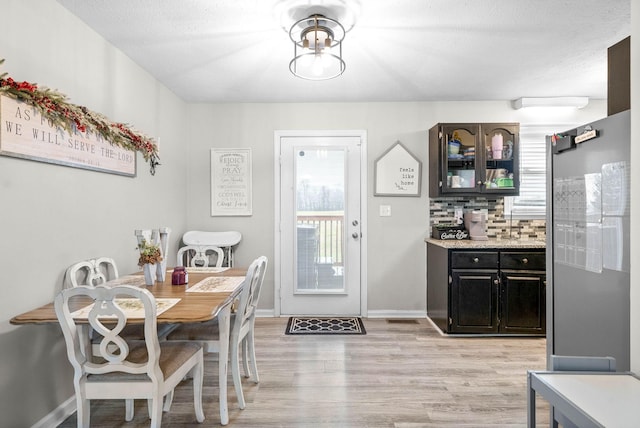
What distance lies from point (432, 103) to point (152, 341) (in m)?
3.58

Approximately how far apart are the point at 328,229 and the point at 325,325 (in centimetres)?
102

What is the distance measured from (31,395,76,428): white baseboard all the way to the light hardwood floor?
0.20 feet

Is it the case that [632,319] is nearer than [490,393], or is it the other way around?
[632,319]

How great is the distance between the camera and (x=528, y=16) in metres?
2.25

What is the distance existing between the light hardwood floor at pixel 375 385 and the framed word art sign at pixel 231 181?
1393mm

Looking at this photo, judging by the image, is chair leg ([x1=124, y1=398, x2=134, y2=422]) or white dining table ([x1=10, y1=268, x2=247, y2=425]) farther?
chair leg ([x1=124, y1=398, x2=134, y2=422])

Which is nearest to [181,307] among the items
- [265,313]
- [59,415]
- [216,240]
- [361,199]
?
[59,415]

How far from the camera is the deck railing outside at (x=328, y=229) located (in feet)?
13.2

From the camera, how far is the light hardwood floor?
6.96 ft

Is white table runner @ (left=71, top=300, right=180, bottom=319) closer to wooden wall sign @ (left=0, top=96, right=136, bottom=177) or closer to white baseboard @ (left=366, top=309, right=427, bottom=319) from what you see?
wooden wall sign @ (left=0, top=96, right=136, bottom=177)

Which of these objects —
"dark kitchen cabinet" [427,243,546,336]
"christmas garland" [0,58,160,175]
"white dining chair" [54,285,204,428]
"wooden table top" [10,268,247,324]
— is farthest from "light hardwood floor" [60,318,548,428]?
"christmas garland" [0,58,160,175]

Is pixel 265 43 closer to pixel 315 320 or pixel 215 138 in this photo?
pixel 215 138

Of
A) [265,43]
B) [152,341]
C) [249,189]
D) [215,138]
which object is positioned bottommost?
[152,341]

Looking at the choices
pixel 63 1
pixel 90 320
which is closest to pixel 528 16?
pixel 63 1
